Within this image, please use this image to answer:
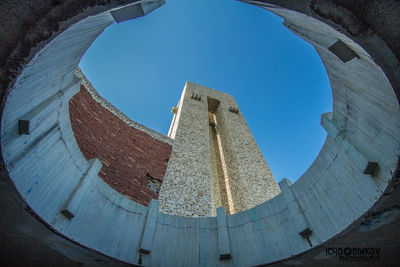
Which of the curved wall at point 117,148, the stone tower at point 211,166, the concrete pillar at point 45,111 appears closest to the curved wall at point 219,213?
the concrete pillar at point 45,111

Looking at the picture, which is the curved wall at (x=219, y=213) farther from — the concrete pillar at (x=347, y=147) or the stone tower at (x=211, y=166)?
the stone tower at (x=211, y=166)

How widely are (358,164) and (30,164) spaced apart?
151 inches

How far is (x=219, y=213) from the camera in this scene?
4285mm

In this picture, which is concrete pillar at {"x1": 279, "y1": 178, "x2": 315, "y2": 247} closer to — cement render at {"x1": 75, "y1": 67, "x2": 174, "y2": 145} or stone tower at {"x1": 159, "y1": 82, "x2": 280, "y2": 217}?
stone tower at {"x1": 159, "y1": 82, "x2": 280, "y2": 217}

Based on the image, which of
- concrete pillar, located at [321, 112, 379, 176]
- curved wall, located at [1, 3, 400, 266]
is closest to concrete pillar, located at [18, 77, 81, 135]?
curved wall, located at [1, 3, 400, 266]

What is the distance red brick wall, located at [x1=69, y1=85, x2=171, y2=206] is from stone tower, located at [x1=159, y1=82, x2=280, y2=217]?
781mm

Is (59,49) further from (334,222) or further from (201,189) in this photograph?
(201,189)

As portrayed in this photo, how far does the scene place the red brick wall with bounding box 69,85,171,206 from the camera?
6.52 m

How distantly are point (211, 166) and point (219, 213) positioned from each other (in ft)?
35.4

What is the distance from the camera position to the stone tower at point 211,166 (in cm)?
875

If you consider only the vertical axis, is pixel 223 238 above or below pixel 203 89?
below

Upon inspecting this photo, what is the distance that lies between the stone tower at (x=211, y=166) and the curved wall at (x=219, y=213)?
393cm

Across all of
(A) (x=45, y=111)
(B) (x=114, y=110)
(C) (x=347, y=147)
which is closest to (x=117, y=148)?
(B) (x=114, y=110)

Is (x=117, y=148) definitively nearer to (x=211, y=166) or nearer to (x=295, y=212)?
(x=295, y=212)
